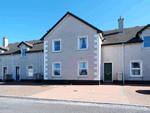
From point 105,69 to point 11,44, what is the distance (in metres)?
20.5

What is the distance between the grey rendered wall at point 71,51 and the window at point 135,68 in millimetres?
4389

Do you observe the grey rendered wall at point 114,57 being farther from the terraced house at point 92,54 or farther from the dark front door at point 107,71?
the dark front door at point 107,71

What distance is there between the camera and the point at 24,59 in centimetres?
1938

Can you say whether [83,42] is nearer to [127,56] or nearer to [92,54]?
[92,54]

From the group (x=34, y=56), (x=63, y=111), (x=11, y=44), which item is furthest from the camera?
(x=11, y=44)

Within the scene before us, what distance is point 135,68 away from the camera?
44.4 feet

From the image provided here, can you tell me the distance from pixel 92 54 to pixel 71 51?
2628 millimetres

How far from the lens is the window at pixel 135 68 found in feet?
43.8

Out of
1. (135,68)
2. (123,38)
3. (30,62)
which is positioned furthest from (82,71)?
(30,62)

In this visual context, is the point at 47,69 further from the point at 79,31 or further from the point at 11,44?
the point at 11,44

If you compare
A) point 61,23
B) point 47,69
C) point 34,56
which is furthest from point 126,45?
point 34,56

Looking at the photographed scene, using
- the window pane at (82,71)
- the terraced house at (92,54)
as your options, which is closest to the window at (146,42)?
the terraced house at (92,54)

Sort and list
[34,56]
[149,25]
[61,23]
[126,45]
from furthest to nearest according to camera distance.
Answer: [34,56] < [61,23] < [126,45] < [149,25]

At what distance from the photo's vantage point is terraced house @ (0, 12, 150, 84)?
13.3 m
